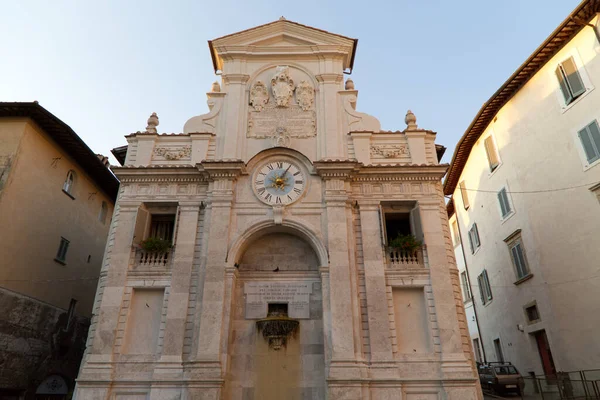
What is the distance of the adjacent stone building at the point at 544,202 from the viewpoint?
1825 centimetres

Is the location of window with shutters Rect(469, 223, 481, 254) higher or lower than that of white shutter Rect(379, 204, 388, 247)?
higher

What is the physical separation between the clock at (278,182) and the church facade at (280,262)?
0.20 ft

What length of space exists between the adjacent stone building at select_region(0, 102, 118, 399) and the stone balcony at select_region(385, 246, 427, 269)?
13.5 meters

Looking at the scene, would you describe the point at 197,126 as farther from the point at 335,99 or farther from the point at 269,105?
the point at 335,99

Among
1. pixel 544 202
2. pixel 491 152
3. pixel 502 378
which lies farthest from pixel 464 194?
pixel 502 378

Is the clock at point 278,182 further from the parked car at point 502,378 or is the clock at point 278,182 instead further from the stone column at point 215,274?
the parked car at point 502,378

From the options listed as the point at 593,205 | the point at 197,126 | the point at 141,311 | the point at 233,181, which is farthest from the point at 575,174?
the point at 141,311

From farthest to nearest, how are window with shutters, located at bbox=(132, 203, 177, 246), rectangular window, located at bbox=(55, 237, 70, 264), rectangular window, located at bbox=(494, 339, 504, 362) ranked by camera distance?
rectangular window, located at bbox=(494, 339, 504, 362), rectangular window, located at bbox=(55, 237, 70, 264), window with shutters, located at bbox=(132, 203, 177, 246)

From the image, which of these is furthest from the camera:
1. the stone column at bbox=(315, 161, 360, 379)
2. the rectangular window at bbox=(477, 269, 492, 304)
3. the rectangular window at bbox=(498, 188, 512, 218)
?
the rectangular window at bbox=(477, 269, 492, 304)

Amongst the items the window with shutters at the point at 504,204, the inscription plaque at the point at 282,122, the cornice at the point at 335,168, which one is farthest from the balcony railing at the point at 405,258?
the window with shutters at the point at 504,204

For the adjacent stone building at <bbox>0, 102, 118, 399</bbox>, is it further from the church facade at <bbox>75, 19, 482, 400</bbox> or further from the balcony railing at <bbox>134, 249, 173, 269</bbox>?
the church facade at <bbox>75, 19, 482, 400</bbox>

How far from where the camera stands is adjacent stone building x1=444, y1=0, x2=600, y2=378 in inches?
719

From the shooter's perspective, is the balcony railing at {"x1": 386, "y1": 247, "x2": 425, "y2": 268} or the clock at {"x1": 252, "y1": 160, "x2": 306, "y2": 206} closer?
the balcony railing at {"x1": 386, "y1": 247, "x2": 425, "y2": 268}

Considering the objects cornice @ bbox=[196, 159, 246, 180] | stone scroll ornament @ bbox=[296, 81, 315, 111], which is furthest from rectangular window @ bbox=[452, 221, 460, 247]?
cornice @ bbox=[196, 159, 246, 180]
